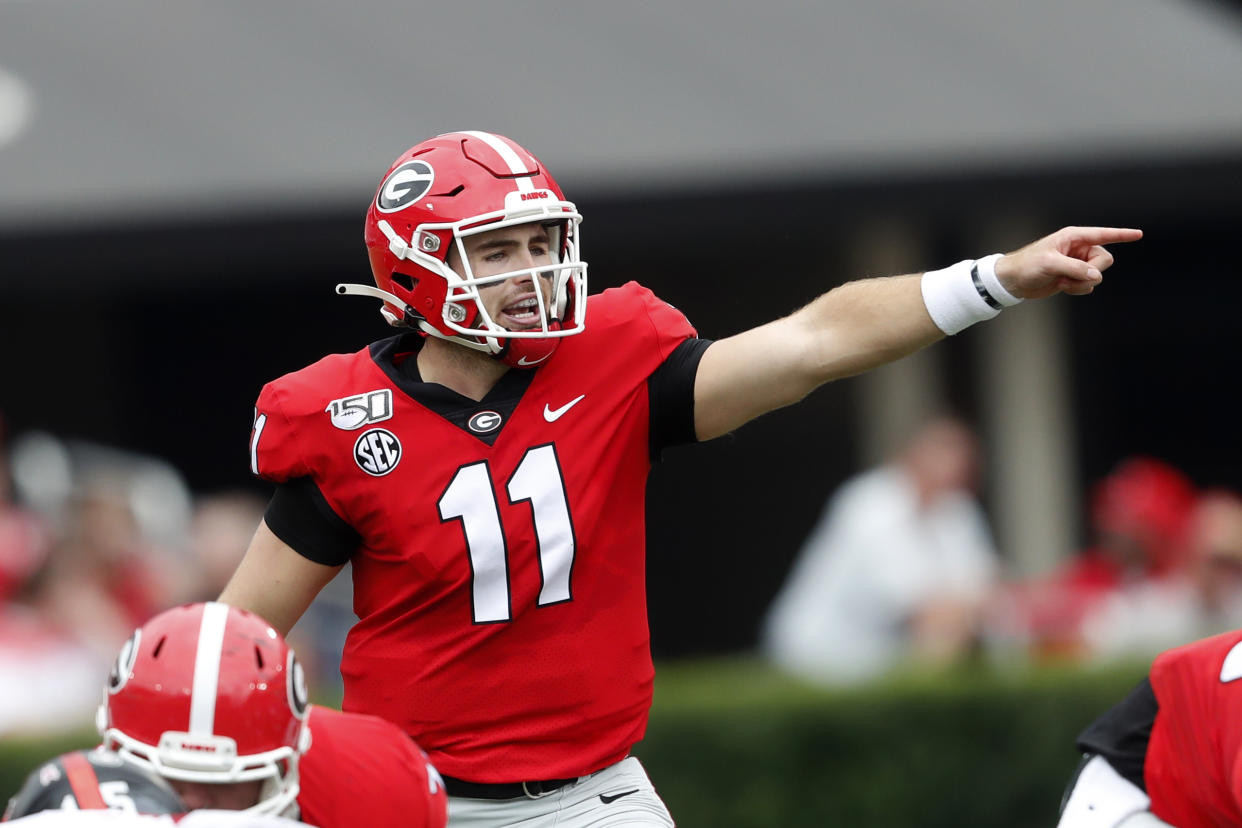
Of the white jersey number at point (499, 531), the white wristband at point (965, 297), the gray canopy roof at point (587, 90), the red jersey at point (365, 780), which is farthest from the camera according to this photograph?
the gray canopy roof at point (587, 90)

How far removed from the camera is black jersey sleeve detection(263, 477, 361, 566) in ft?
14.6

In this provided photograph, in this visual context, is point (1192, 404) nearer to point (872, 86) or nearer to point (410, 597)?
point (872, 86)

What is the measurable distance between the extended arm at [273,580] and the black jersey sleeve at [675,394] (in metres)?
0.82

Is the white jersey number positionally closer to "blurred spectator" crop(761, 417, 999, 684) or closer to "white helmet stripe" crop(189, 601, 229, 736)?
"white helmet stripe" crop(189, 601, 229, 736)

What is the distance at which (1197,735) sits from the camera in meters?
4.51

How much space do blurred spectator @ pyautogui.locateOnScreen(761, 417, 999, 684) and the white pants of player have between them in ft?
12.8

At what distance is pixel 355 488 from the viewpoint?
173 inches

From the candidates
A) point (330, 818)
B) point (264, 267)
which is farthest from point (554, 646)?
point (264, 267)

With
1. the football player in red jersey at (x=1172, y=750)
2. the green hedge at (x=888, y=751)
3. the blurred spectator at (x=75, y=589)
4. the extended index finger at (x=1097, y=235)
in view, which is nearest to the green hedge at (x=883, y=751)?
the green hedge at (x=888, y=751)

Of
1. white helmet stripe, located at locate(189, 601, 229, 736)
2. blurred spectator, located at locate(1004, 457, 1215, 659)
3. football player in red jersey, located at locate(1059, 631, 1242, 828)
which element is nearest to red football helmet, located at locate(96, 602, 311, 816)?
white helmet stripe, located at locate(189, 601, 229, 736)

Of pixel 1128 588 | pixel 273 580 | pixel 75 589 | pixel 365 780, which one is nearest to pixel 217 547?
pixel 75 589

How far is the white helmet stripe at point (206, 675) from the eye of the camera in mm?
3541

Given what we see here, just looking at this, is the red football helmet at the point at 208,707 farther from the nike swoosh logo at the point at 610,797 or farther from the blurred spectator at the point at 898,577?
the blurred spectator at the point at 898,577

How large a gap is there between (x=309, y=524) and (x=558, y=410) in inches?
24.3
